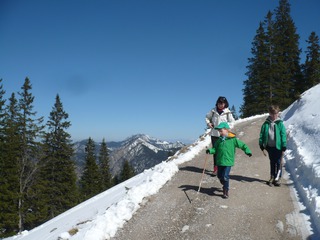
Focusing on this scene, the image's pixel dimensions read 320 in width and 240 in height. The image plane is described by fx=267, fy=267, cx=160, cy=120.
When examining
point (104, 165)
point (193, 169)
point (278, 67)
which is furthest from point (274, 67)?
point (104, 165)

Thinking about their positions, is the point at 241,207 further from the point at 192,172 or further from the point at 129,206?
the point at 192,172

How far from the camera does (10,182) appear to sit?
24234mm

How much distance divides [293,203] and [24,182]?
995 inches

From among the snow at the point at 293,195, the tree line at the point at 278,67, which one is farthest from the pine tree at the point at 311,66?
the snow at the point at 293,195

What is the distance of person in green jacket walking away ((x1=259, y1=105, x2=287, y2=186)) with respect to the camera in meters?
7.56

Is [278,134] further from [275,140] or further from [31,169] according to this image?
[31,169]

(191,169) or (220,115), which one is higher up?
(220,115)

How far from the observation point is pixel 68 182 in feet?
99.3

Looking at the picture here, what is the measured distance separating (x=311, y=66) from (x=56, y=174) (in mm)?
36948

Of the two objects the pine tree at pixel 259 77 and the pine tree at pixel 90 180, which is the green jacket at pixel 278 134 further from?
the pine tree at pixel 90 180

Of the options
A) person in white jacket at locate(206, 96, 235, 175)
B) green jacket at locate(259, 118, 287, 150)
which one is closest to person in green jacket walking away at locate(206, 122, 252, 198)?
green jacket at locate(259, 118, 287, 150)

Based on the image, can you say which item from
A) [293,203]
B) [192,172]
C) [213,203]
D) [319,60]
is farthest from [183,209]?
[319,60]

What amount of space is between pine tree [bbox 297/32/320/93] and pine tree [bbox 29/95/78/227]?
32643 millimetres

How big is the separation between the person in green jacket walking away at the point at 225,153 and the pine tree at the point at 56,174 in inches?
939
